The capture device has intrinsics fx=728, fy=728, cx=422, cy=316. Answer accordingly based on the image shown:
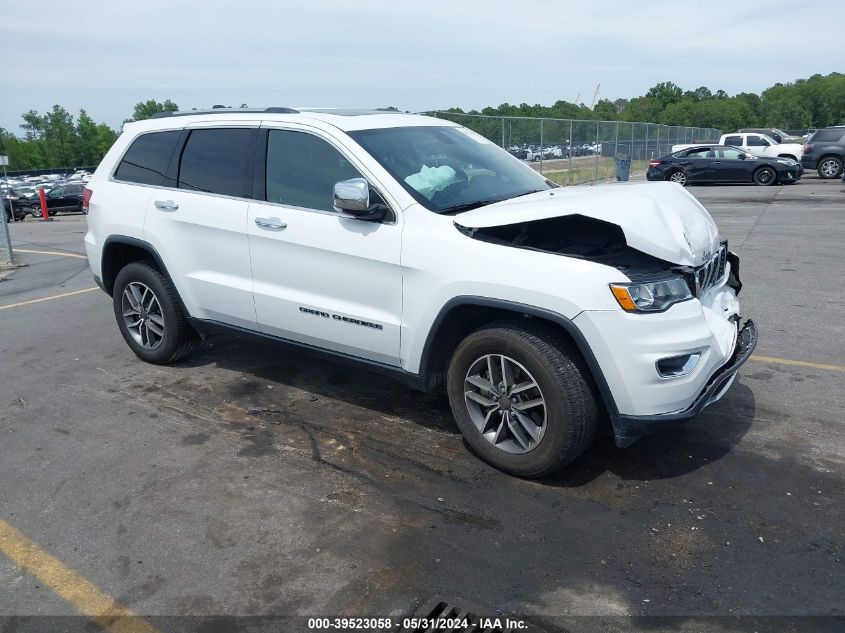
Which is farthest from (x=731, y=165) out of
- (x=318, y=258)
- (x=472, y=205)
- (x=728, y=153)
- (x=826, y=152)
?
(x=318, y=258)

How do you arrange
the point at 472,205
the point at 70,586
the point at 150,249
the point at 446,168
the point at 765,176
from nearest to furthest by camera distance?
the point at 70,586
the point at 472,205
the point at 446,168
the point at 150,249
the point at 765,176

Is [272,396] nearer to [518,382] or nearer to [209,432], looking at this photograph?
[209,432]

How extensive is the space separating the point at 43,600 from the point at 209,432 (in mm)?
1690

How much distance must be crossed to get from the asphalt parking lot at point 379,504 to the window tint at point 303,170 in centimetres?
143

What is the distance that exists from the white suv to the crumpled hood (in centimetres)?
1

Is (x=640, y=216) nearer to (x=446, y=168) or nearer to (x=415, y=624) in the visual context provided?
(x=446, y=168)

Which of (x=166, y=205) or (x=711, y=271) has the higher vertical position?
(x=166, y=205)

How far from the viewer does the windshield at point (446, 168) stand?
4328 millimetres

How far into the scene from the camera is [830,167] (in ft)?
79.5

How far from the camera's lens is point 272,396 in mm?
5234

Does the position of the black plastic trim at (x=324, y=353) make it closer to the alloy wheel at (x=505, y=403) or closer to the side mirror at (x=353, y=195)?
the alloy wheel at (x=505, y=403)

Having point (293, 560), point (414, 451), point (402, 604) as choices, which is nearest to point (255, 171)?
point (414, 451)

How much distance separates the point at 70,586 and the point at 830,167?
26662 millimetres

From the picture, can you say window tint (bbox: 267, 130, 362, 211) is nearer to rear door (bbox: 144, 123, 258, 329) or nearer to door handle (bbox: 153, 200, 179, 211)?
rear door (bbox: 144, 123, 258, 329)
